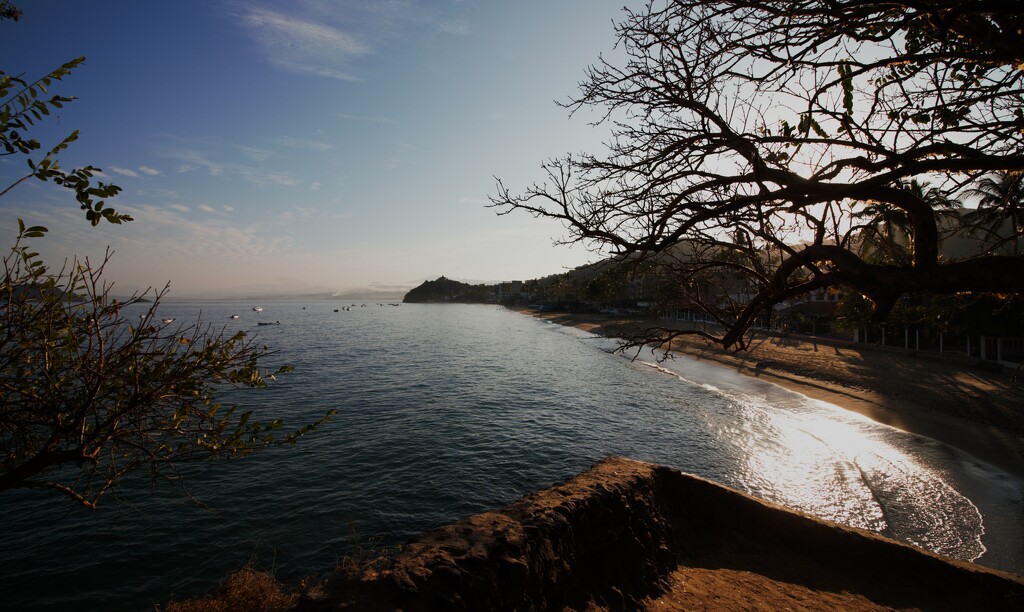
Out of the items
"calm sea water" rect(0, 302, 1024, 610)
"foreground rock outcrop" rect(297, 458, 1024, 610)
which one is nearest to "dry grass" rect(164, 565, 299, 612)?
"calm sea water" rect(0, 302, 1024, 610)

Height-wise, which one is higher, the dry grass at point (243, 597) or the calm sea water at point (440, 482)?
the dry grass at point (243, 597)

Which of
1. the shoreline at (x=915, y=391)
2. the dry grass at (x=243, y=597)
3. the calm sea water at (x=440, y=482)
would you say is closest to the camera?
the dry grass at (x=243, y=597)

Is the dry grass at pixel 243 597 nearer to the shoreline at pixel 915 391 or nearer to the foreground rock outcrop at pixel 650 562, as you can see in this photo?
the foreground rock outcrop at pixel 650 562

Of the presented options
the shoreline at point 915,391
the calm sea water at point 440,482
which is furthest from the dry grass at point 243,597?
the shoreline at point 915,391

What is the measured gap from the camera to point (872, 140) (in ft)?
14.4

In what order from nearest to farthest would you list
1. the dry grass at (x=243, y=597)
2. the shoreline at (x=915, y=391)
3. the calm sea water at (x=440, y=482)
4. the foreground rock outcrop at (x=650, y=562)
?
the foreground rock outcrop at (x=650, y=562) < the dry grass at (x=243, y=597) < the calm sea water at (x=440, y=482) < the shoreline at (x=915, y=391)

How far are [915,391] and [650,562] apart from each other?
27.4m

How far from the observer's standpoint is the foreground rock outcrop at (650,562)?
5.50m

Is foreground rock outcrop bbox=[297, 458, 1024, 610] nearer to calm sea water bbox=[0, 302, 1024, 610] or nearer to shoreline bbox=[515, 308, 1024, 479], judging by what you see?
calm sea water bbox=[0, 302, 1024, 610]

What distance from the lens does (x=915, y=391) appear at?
25.8 m

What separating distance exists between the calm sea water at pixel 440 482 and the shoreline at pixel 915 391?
1304 mm

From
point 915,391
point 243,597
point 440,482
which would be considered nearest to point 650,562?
point 243,597

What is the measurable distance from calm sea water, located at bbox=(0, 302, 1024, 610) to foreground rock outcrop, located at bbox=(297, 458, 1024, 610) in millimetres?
2379

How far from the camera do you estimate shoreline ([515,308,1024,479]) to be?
753 inches
